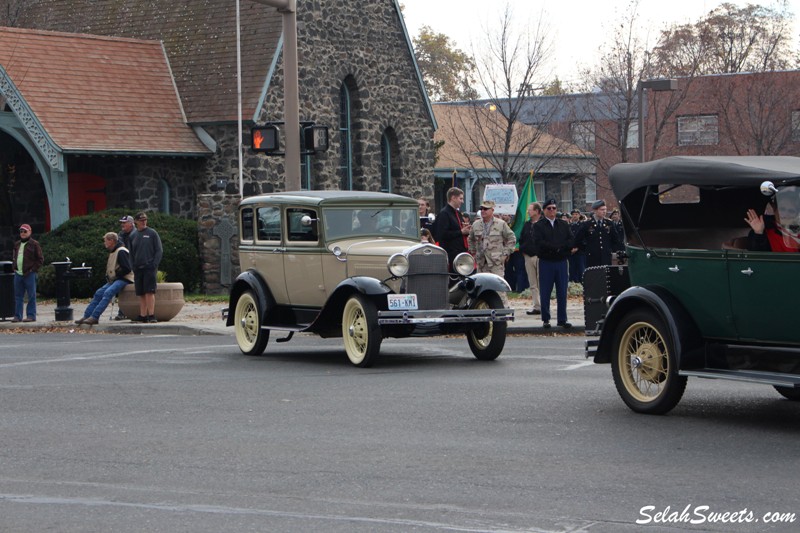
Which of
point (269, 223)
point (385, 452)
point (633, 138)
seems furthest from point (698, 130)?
point (385, 452)

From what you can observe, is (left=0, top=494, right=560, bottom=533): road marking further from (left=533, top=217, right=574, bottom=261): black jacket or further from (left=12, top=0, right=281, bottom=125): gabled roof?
(left=12, top=0, right=281, bottom=125): gabled roof

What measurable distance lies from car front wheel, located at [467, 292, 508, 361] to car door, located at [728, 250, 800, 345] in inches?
211

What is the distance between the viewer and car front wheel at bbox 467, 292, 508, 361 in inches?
601

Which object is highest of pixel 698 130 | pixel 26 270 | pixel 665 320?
pixel 698 130

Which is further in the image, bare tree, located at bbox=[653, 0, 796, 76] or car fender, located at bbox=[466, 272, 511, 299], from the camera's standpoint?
bare tree, located at bbox=[653, 0, 796, 76]

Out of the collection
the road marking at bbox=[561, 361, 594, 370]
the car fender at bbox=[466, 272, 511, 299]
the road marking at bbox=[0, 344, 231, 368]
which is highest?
the car fender at bbox=[466, 272, 511, 299]

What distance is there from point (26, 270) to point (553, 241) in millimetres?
10374

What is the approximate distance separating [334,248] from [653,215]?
527 cm

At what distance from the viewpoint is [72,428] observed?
10680 millimetres

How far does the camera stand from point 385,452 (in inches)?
364

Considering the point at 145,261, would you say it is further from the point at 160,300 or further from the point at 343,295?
the point at 343,295

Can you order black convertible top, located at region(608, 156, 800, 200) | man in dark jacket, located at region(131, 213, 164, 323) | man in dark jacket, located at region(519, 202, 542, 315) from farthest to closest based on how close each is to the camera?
man in dark jacket, located at region(131, 213, 164, 323), man in dark jacket, located at region(519, 202, 542, 315), black convertible top, located at region(608, 156, 800, 200)

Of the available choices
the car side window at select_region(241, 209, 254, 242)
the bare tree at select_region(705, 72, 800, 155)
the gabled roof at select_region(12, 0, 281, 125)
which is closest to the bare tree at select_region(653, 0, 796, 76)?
the bare tree at select_region(705, 72, 800, 155)

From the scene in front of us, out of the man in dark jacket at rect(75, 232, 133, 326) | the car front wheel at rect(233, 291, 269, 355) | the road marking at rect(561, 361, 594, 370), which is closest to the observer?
the road marking at rect(561, 361, 594, 370)
